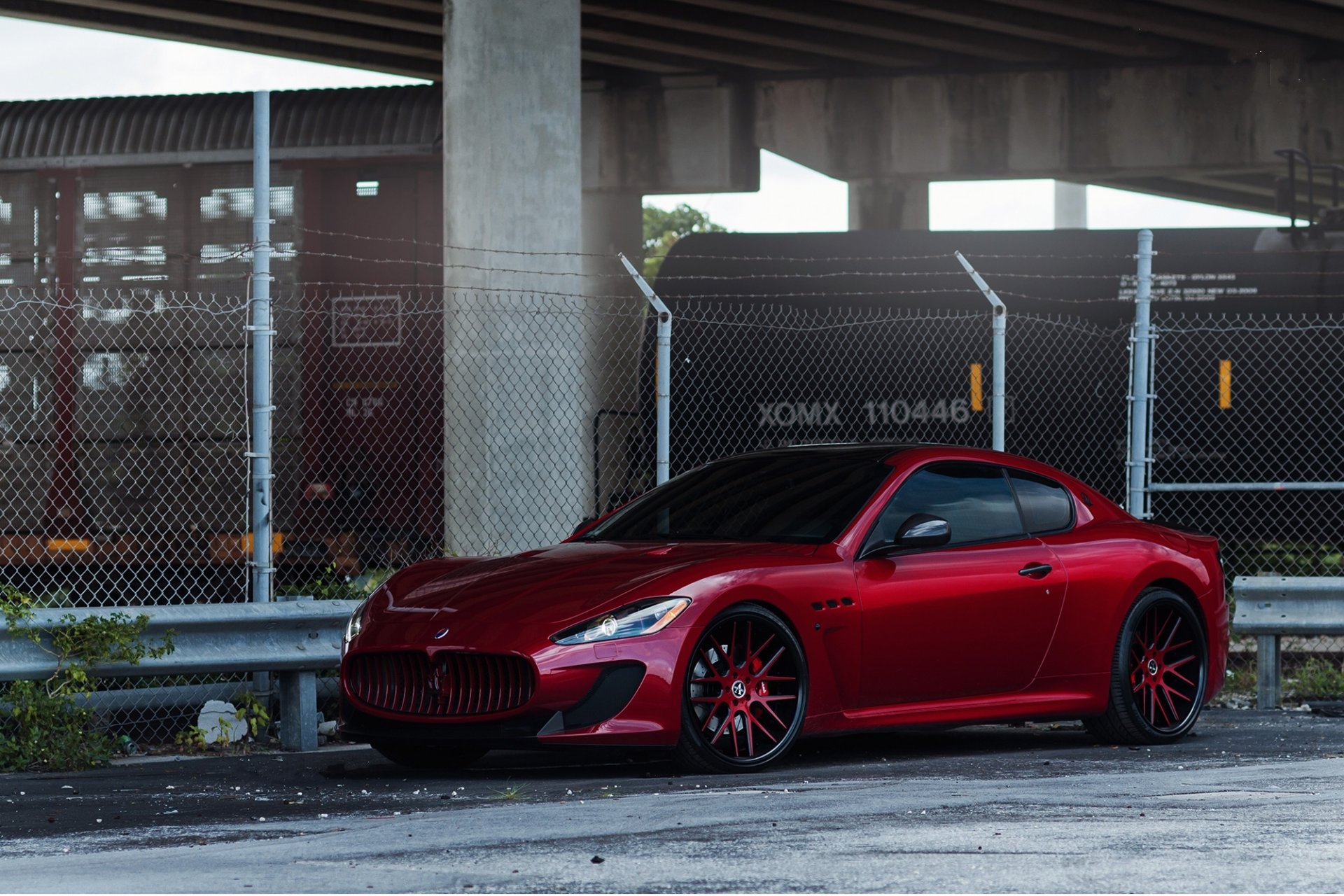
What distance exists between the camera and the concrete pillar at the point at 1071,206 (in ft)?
160

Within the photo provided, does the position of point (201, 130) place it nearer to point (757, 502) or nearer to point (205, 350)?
point (205, 350)

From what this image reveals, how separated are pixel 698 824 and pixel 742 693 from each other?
1.43 meters

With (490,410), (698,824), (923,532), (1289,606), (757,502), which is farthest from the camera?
(490,410)

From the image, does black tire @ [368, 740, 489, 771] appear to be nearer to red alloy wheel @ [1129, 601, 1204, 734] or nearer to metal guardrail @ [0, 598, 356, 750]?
metal guardrail @ [0, 598, 356, 750]

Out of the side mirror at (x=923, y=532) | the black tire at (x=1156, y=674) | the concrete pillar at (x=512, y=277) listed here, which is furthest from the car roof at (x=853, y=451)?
the concrete pillar at (x=512, y=277)

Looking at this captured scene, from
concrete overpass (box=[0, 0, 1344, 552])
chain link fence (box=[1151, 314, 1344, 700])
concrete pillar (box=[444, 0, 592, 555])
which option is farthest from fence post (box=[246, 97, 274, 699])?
concrete overpass (box=[0, 0, 1344, 552])

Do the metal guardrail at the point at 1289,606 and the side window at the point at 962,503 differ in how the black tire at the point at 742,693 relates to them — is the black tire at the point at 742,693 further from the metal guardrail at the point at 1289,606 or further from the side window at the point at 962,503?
the metal guardrail at the point at 1289,606

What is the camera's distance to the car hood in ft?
21.2

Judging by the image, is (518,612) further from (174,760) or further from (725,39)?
(725,39)

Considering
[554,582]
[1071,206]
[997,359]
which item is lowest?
[554,582]

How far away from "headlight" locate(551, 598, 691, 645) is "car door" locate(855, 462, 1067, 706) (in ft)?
2.93

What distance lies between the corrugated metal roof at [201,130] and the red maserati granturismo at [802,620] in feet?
24.1

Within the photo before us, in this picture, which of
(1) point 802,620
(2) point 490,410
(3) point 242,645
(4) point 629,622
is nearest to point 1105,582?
(1) point 802,620

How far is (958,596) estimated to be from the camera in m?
7.20
